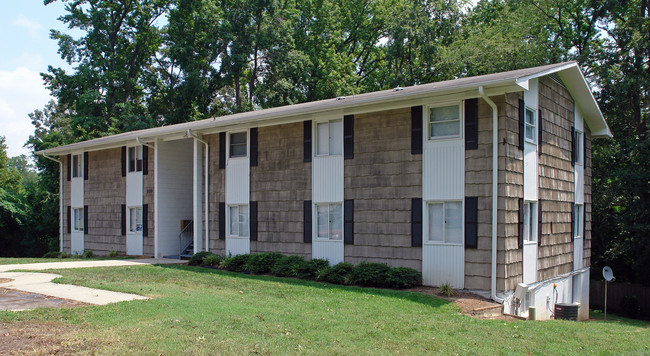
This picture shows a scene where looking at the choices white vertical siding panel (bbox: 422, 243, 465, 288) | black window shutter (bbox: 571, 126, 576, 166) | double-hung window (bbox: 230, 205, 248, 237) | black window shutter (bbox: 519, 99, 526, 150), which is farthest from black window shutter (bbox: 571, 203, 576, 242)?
double-hung window (bbox: 230, 205, 248, 237)

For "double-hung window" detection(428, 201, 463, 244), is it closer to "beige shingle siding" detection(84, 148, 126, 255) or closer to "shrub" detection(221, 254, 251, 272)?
"shrub" detection(221, 254, 251, 272)

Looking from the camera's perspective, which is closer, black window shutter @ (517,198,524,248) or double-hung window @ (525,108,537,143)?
black window shutter @ (517,198,524,248)

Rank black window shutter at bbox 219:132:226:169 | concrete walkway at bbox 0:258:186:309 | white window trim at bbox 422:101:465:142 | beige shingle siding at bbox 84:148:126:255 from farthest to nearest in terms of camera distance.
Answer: beige shingle siding at bbox 84:148:126:255 < black window shutter at bbox 219:132:226:169 < white window trim at bbox 422:101:465:142 < concrete walkway at bbox 0:258:186:309

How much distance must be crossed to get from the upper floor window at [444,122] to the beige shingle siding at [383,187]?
61cm

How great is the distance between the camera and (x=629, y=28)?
904 inches

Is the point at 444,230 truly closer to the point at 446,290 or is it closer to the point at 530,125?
the point at 446,290

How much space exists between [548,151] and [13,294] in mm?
13367

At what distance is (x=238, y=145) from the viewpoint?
709 inches

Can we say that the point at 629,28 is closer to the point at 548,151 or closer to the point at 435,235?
the point at 548,151

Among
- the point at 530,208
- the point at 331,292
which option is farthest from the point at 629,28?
the point at 331,292

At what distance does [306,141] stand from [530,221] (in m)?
6.39

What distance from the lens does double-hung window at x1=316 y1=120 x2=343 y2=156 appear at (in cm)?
1543

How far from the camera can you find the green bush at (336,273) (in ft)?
45.9

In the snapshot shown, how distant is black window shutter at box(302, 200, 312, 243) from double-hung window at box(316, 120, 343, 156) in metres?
1.50
